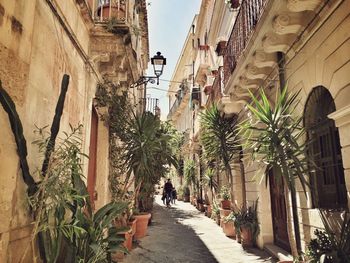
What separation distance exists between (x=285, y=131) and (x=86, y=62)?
3.59 metres

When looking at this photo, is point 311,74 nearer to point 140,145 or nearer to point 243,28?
point 243,28

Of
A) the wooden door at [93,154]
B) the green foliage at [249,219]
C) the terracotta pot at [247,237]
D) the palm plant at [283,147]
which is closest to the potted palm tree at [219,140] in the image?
the green foliage at [249,219]

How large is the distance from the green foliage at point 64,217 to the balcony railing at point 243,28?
423cm

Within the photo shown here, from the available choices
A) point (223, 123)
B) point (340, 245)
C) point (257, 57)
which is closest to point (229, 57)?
point (223, 123)

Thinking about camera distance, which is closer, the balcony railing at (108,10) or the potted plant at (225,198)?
the balcony railing at (108,10)

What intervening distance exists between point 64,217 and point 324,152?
4036mm

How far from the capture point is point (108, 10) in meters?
6.53

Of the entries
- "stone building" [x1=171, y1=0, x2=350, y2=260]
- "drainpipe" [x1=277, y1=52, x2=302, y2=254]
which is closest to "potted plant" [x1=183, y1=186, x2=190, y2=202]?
"stone building" [x1=171, y1=0, x2=350, y2=260]

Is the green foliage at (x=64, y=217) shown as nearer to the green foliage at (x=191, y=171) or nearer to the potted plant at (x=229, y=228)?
the potted plant at (x=229, y=228)

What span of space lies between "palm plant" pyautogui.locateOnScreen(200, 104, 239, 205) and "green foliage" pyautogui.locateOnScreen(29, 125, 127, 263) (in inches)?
191

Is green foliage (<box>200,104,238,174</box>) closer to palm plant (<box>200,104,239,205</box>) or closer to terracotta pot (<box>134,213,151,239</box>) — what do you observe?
palm plant (<box>200,104,239,205</box>)

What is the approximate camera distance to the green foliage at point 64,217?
108 inches

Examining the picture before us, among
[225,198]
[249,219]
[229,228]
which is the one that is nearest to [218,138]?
[249,219]

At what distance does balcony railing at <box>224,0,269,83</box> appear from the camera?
6.11 meters
